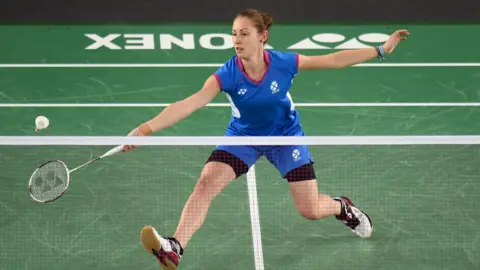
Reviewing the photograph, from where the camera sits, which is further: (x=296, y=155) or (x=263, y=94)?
(x=296, y=155)

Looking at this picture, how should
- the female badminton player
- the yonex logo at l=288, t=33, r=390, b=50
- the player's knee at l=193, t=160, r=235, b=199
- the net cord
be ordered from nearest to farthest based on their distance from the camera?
the net cord, the female badminton player, the player's knee at l=193, t=160, r=235, b=199, the yonex logo at l=288, t=33, r=390, b=50

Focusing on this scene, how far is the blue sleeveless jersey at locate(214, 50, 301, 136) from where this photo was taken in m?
6.51

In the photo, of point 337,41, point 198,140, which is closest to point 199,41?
point 337,41

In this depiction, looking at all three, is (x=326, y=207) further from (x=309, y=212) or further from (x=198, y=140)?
(x=198, y=140)

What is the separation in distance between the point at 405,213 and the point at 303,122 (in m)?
2.24

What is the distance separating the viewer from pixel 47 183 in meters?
6.53

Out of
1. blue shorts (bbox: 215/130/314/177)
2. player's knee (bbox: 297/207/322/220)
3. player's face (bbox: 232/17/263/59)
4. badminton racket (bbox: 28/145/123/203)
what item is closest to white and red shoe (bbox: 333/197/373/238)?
player's knee (bbox: 297/207/322/220)

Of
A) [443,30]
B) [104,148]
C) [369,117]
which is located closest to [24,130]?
[104,148]

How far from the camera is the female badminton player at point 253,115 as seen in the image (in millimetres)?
6211

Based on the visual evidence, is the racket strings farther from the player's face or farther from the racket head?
the player's face

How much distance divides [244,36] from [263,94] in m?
0.45

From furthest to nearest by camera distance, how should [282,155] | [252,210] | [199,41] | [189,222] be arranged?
1. [199,41]
2. [252,210]
3. [282,155]
4. [189,222]

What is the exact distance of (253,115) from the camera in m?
6.70

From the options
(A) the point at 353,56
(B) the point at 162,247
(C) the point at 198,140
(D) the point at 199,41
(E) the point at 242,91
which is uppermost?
(D) the point at 199,41
